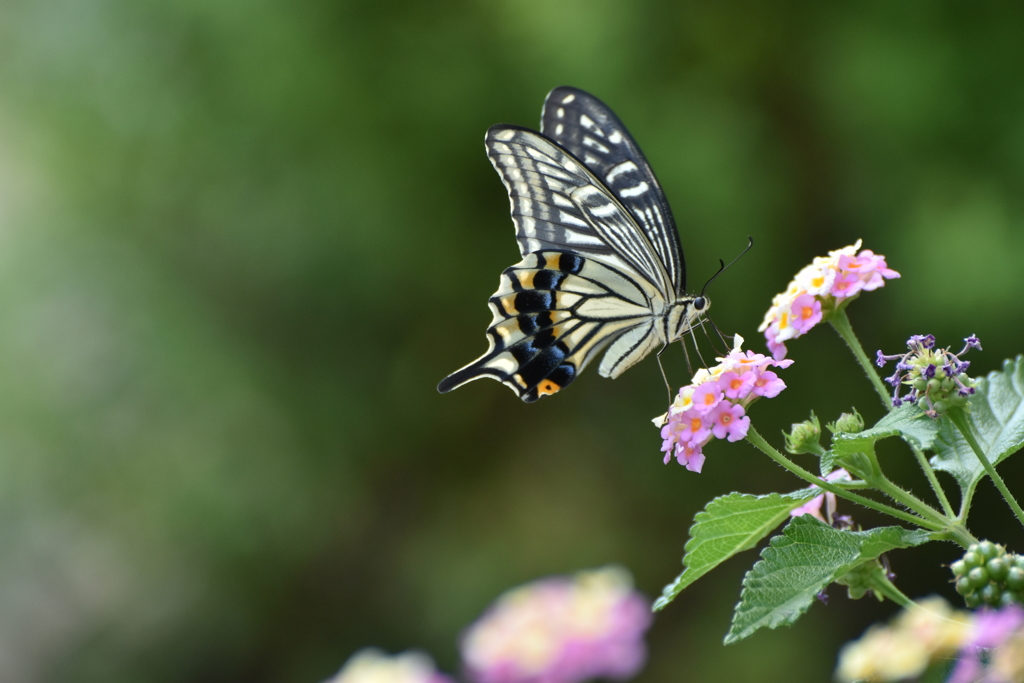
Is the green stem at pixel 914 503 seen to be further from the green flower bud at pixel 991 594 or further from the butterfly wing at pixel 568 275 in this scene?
the butterfly wing at pixel 568 275

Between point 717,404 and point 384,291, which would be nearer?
point 717,404

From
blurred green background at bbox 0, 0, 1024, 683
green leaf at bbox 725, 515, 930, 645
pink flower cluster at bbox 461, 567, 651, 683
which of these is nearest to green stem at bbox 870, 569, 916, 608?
green leaf at bbox 725, 515, 930, 645

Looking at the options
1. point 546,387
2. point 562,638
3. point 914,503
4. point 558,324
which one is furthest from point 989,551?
point 558,324

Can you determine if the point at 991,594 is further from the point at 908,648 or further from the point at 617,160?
the point at 617,160

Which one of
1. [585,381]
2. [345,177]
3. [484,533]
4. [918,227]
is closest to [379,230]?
[345,177]

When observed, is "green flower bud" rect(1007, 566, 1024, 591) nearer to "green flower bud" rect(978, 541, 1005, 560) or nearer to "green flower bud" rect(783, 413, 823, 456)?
"green flower bud" rect(978, 541, 1005, 560)

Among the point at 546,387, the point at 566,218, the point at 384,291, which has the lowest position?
the point at 546,387

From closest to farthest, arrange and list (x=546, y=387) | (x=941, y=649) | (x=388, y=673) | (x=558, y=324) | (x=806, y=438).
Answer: (x=941, y=649) < (x=388, y=673) < (x=806, y=438) < (x=546, y=387) < (x=558, y=324)
